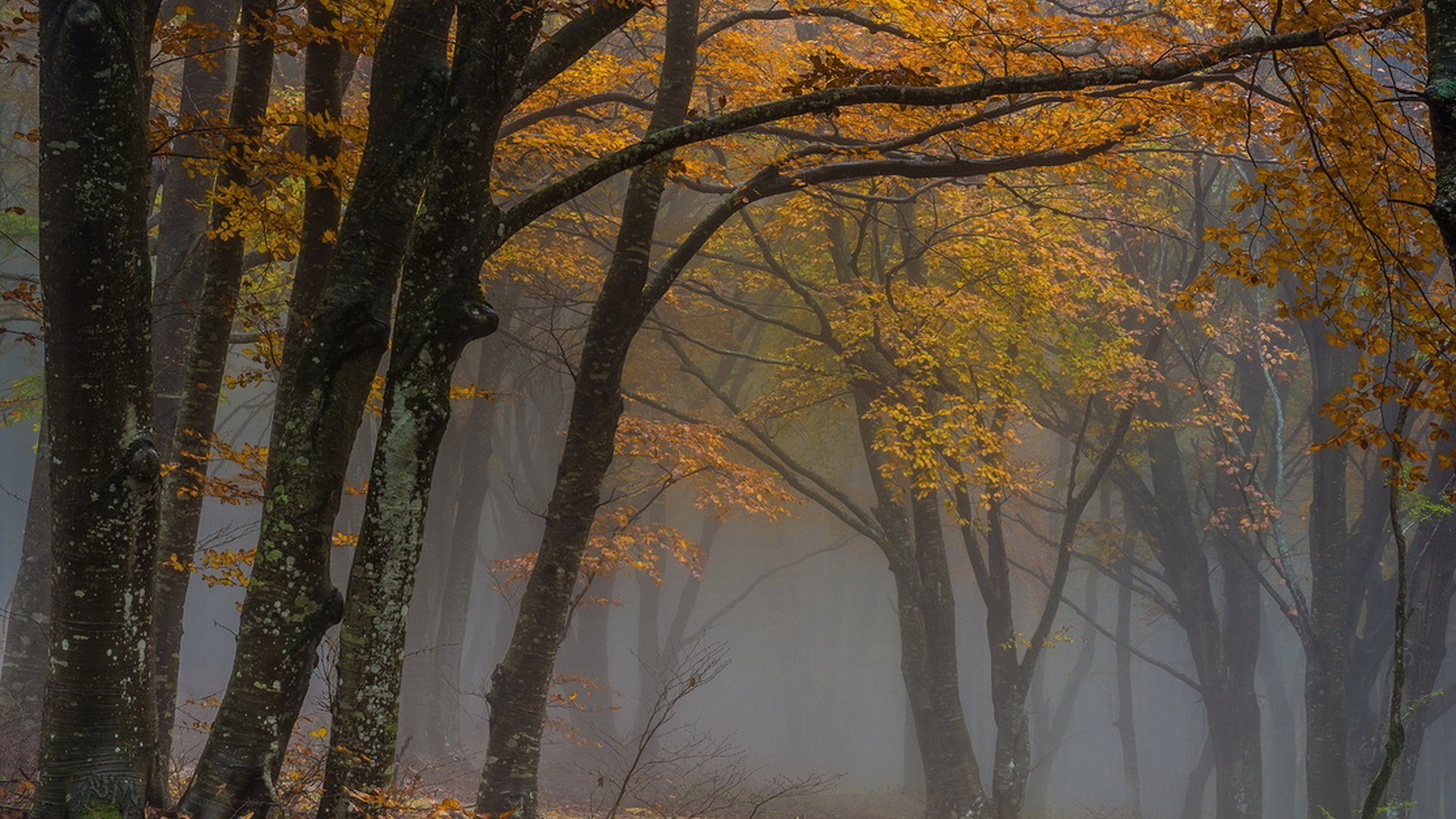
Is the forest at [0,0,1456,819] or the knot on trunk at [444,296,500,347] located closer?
the forest at [0,0,1456,819]

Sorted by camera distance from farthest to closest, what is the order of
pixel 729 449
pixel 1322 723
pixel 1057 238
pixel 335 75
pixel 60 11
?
pixel 729 449
pixel 1322 723
pixel 1057 238
pixel 335 75
pixel 60 11

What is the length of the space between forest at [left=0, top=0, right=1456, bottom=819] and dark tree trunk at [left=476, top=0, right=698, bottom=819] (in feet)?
0.13

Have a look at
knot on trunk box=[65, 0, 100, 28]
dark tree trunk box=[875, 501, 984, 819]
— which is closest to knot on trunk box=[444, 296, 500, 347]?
knot on trunk box=[65, 0, 100, 28]

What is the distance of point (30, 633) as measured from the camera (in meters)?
12.2

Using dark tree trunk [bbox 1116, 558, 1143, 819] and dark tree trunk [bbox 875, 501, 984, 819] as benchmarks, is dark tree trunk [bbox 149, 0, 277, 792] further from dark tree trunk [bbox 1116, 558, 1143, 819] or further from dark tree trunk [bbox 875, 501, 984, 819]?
dark tree trunk [bbox 1116, 558, 1143, 819]

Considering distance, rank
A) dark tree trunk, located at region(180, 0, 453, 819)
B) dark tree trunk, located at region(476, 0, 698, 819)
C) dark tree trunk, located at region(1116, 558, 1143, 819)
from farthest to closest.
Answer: dark tree trunk, located at region(1116, 558, 1143, 819), dark tree trunk, located at region(476, 0, 698, 819), dark tree trunk, located at region(180, 0, 453, 819)

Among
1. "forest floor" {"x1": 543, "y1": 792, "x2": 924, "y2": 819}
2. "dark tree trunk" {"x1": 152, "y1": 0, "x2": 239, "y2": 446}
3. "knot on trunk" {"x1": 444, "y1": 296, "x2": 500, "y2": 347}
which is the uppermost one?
"dark tree trunk" {"x1": 152, "y1": 0, "x2": 239, "y2": 446}

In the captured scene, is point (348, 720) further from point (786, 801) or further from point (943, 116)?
point (786, 801)

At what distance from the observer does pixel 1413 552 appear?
52.3 ft

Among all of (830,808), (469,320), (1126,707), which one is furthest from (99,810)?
(1126,707)

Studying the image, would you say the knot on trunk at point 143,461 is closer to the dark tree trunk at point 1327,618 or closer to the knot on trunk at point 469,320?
the knot on trunk at point 469,320

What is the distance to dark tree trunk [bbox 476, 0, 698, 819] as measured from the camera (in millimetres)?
8742

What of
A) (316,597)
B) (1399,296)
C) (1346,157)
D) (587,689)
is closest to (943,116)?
(1346,157)

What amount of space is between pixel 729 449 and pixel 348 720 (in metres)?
19.1
